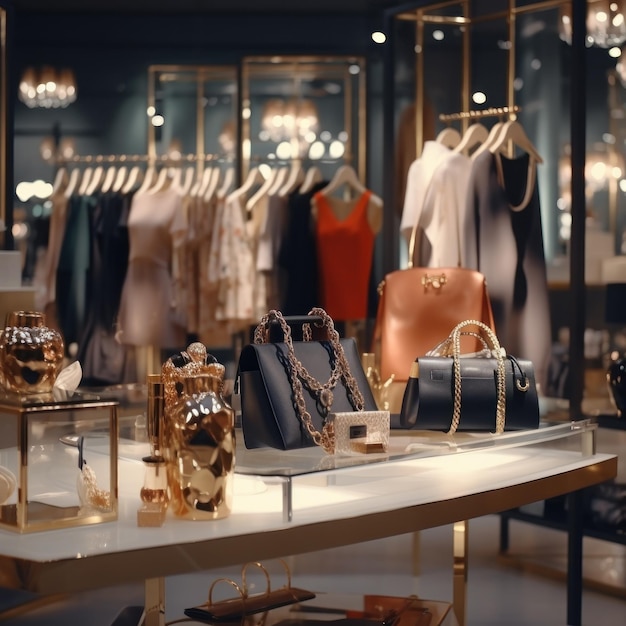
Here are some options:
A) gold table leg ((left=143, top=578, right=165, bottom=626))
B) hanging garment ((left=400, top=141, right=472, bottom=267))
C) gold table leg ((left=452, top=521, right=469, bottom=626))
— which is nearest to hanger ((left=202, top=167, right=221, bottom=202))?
hanging garment ((left=400, top=141, right=472, bottom=267))

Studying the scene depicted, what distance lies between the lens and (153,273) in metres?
5.42

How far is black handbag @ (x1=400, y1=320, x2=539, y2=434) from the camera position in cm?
253

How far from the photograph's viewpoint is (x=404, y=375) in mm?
3836

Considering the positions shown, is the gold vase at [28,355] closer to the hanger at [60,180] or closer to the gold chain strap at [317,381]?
the gold chain strap at [317,381]

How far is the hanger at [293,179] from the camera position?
569 centimetres

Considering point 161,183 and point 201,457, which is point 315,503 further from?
point 161,183

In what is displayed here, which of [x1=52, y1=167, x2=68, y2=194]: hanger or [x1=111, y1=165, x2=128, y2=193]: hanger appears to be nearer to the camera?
[x1=111, y1=165, x2=128, y2=193]: hanger

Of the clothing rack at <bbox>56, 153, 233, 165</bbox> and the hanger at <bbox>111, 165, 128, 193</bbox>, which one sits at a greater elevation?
the clothing rack at <bbox>56, 153, 233, 165</bbox>

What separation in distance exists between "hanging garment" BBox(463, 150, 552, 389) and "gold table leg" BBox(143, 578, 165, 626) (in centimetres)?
235

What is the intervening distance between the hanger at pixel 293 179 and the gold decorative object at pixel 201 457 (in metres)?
3.84

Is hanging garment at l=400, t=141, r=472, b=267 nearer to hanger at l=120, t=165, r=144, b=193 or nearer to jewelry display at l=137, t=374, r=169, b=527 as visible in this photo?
hanger at l=120, t=165, r=144, b=193

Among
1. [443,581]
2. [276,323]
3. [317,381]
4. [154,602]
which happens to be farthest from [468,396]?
[443,581]

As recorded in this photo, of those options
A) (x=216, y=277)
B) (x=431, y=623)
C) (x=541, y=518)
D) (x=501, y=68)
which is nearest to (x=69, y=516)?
(x=431, y=623)

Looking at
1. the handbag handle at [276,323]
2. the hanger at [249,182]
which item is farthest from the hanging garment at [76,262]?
the handbag handle at [276,323]
